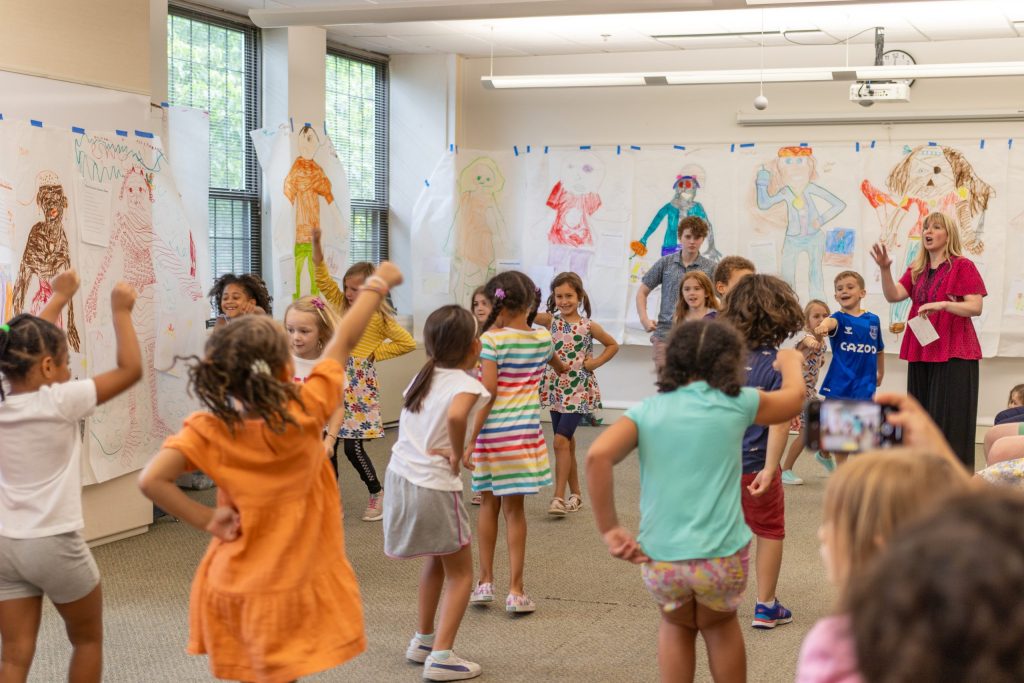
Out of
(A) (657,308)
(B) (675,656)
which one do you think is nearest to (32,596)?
(B) (675,656)

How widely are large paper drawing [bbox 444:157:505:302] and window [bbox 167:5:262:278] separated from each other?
162 centimetres

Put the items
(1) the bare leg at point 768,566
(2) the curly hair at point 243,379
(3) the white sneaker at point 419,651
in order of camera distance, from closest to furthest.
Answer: (2) the curly hair at point 243,379, (3) the white sneaker at point 419,651, (1) the bare leg at point 768,566

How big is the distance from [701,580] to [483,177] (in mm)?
6333

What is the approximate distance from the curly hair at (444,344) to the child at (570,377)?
2.04 meters

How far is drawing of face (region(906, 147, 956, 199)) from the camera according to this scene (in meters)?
7.34

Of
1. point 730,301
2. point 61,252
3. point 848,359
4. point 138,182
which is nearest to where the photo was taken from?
point 730,301

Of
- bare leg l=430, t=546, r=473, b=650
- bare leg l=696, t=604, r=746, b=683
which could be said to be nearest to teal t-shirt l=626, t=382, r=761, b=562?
bare leg l=696, t=604, r=746, b=683

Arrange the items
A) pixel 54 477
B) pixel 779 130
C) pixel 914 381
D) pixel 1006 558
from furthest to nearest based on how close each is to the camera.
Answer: pixel 779 130
pixel 914 381
pixel 54 477
pixel 1006 558

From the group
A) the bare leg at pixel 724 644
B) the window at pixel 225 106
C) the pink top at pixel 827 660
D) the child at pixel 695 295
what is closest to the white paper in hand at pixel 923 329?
the child at pixel 695 295

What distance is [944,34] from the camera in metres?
7.08

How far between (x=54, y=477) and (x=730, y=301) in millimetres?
1958

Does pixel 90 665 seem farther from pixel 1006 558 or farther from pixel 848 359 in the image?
pixel 848 359

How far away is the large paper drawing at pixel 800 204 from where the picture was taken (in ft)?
25.1

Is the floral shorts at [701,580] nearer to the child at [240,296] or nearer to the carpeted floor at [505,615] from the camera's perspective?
the carpeted floor at [505,615]
